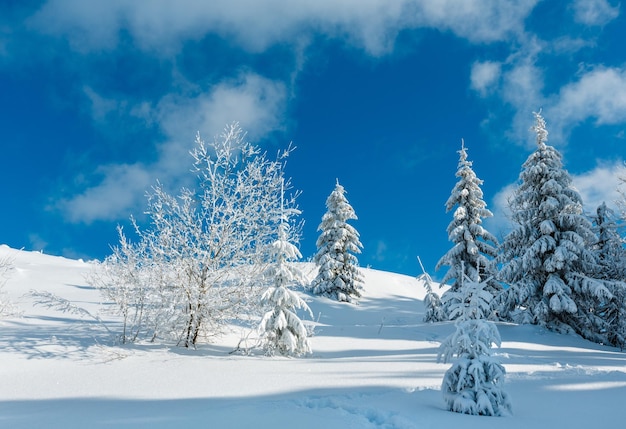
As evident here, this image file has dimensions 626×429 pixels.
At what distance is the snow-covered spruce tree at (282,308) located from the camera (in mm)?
10047

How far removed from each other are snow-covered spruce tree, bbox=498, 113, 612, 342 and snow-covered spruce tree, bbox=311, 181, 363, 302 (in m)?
11.5

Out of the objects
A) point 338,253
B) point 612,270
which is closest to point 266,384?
point 612,270

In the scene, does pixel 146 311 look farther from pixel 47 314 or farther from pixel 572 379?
pixel 572 379

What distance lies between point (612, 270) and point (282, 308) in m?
16.1

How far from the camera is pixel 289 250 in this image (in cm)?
1042

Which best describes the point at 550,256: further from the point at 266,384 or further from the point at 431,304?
the point at 266,384

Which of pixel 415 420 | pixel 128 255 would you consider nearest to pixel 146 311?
pixel 128 255

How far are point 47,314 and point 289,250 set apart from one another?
9.71 metres

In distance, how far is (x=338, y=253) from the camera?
2814cm

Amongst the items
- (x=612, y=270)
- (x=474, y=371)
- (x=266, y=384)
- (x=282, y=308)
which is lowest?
(x=266, y=384)

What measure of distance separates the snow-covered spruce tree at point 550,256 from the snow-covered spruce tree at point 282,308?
37.1 ft

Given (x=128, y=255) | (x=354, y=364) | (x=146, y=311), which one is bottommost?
(x=354, y=364)

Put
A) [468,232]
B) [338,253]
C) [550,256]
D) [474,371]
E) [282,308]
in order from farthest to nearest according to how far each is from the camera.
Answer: [338,253] → [468,232] → [550,256] → [282,308] → [474,371]

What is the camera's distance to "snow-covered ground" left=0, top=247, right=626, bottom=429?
16.5 feet
